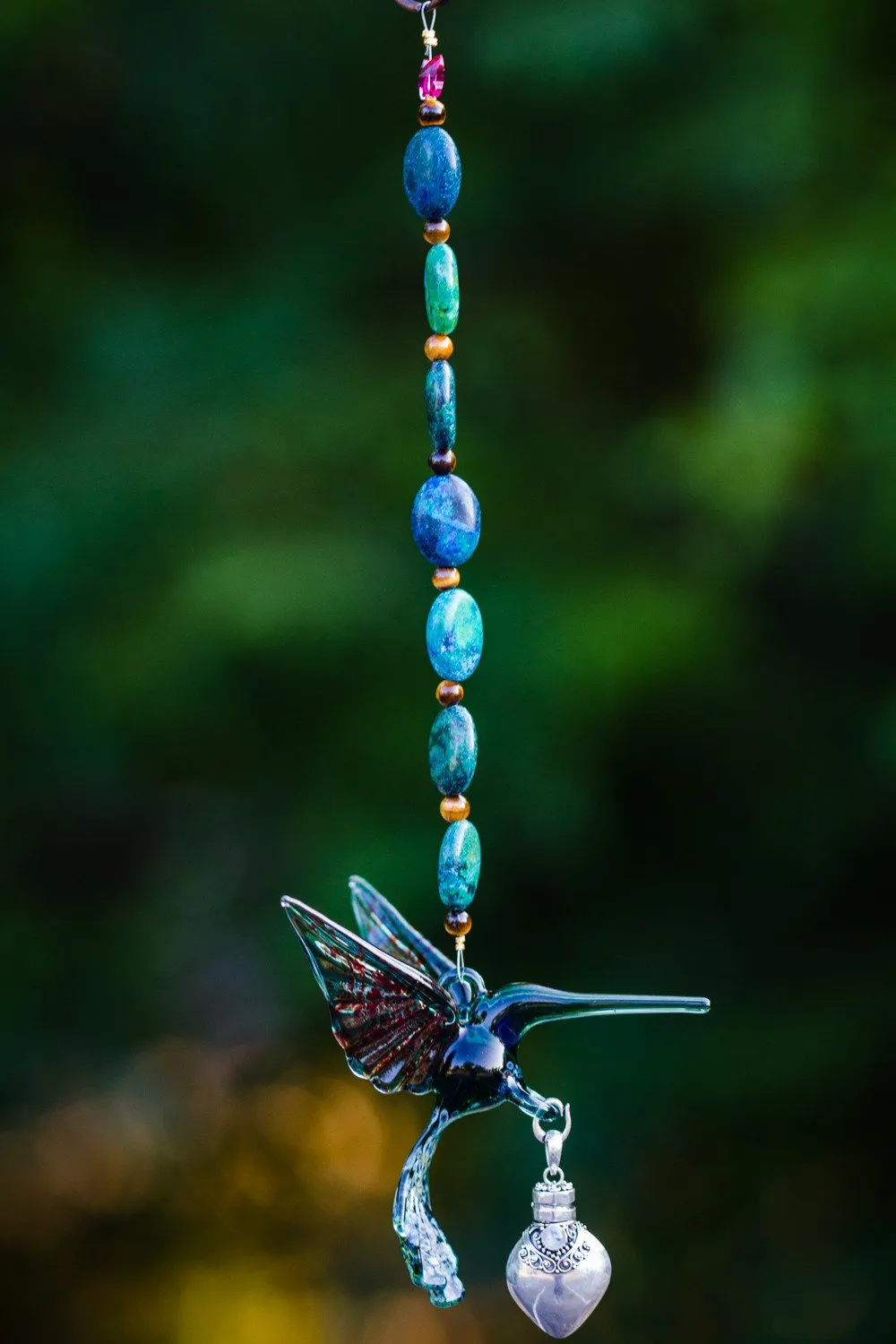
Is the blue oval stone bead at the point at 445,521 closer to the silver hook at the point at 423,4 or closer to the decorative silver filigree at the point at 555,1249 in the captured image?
the silver hook at the point at 423,4

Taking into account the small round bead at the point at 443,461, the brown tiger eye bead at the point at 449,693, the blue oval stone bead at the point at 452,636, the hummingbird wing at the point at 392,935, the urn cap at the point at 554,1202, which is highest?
the small round bead at the point at 443,461

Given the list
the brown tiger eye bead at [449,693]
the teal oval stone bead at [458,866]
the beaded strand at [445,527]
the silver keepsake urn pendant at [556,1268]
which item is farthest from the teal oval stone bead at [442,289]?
the silver keepsake urn pendant at [556,1268]

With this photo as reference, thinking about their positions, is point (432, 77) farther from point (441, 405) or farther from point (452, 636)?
point (452, 636)

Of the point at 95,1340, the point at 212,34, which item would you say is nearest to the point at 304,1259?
the point at 95,1340

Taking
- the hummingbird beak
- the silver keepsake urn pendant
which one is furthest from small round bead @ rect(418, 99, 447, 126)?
the silver keepsake urn pendant

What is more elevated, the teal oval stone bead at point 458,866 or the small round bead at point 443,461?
the small round bead at point 443,461

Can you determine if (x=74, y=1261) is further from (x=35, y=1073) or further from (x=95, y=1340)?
(x=35, y=1073)

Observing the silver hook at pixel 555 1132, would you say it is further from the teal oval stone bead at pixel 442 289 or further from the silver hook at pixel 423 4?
the silver hook at pixel 423 4

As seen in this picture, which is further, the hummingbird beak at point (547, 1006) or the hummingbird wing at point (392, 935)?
the hummingbird wing at point (392, 935)
